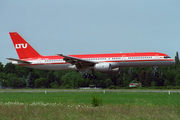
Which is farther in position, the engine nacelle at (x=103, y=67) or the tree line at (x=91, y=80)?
the tree line at (x=91, y=80)

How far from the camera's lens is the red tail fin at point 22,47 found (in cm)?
5422

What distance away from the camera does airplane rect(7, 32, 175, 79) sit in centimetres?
4628

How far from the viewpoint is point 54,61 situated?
51.2m

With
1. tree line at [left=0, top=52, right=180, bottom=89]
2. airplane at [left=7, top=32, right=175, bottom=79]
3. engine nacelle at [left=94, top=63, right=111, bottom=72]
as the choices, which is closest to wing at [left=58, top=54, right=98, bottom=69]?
airplane at [left=7, top=32, right=175, bottom=79]

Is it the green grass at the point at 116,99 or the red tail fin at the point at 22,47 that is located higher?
the red tail fin at the point at 22,47

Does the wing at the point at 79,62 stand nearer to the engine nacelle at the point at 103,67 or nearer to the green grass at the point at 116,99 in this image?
the engine nacelle at the point at 103,67

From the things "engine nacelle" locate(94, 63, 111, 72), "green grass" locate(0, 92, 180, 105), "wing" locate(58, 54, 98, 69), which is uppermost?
"wing" locate(58, 54, 98, 69)

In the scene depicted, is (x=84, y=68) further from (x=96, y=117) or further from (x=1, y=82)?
(x=1, y=82)

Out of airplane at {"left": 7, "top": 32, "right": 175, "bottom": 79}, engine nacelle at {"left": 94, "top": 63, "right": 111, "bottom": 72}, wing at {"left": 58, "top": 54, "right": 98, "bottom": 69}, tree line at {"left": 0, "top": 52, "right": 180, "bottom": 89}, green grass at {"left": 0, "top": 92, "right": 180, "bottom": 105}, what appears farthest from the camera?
tree line at {"left": 0, "top": 52, "right": 180, "bottom": 89}

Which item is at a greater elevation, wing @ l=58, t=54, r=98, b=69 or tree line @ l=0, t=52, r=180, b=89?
wing @ l=58, t=54, r=98, b=69

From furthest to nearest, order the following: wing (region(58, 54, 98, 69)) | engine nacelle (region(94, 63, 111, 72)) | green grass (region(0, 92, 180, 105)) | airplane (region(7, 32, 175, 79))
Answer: wing (region(58, 54, 98, 69))
engine nacelle (region(94, 63, 111, 72))
airplane (region(7, 32, 175, 79))
green grass (region(0, 92, 180, 105))

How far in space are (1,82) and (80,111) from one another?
289ft

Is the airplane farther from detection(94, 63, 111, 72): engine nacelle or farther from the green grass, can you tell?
the green grass

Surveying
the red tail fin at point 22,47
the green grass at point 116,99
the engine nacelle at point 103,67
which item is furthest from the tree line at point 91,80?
the green grass at point 116,99
